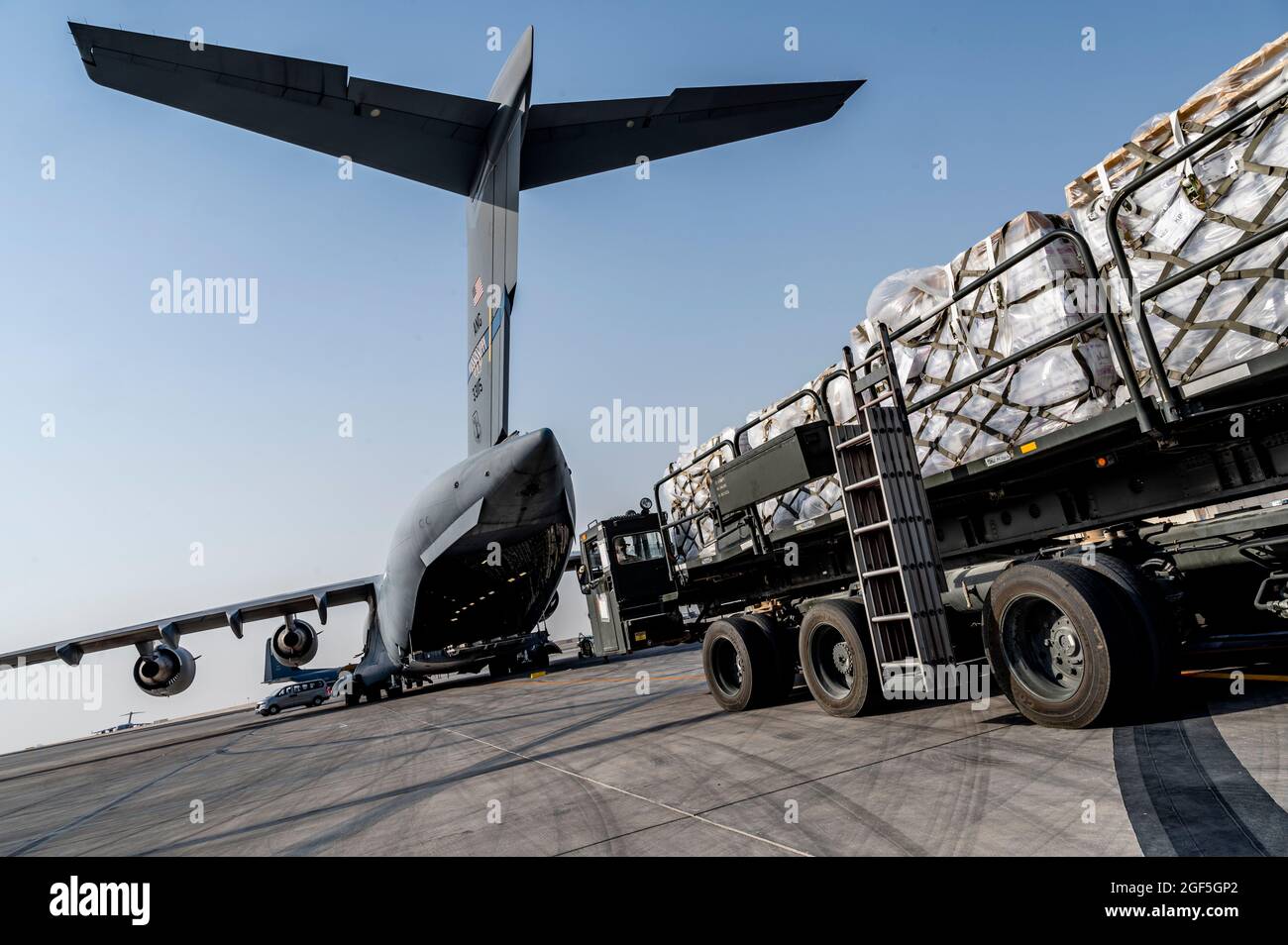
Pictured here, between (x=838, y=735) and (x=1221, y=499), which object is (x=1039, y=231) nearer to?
(x=1221, y=499)

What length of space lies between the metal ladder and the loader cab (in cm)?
504

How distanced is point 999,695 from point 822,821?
13.1 feet

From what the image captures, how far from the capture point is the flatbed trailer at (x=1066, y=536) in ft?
15.9

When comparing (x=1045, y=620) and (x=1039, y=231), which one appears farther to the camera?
(x=1039, y=231)

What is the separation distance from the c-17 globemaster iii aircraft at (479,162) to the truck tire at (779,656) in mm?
8591

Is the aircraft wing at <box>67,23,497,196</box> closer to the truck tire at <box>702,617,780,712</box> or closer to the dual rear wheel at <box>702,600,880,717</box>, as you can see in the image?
the truck tire at <box>702,617,780,712</box>

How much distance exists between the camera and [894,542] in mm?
6398

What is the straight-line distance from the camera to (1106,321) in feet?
16.1

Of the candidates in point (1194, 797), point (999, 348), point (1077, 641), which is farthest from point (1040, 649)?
point (999, 348)

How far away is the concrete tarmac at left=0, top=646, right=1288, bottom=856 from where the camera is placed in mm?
Result: 3771

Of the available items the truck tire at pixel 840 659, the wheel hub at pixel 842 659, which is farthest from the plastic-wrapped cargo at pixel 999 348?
the wheel hub at pixel 842 659

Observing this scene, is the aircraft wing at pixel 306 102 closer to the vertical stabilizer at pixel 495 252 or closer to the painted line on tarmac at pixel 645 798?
the vertical stabilizer at pixel 495 252
